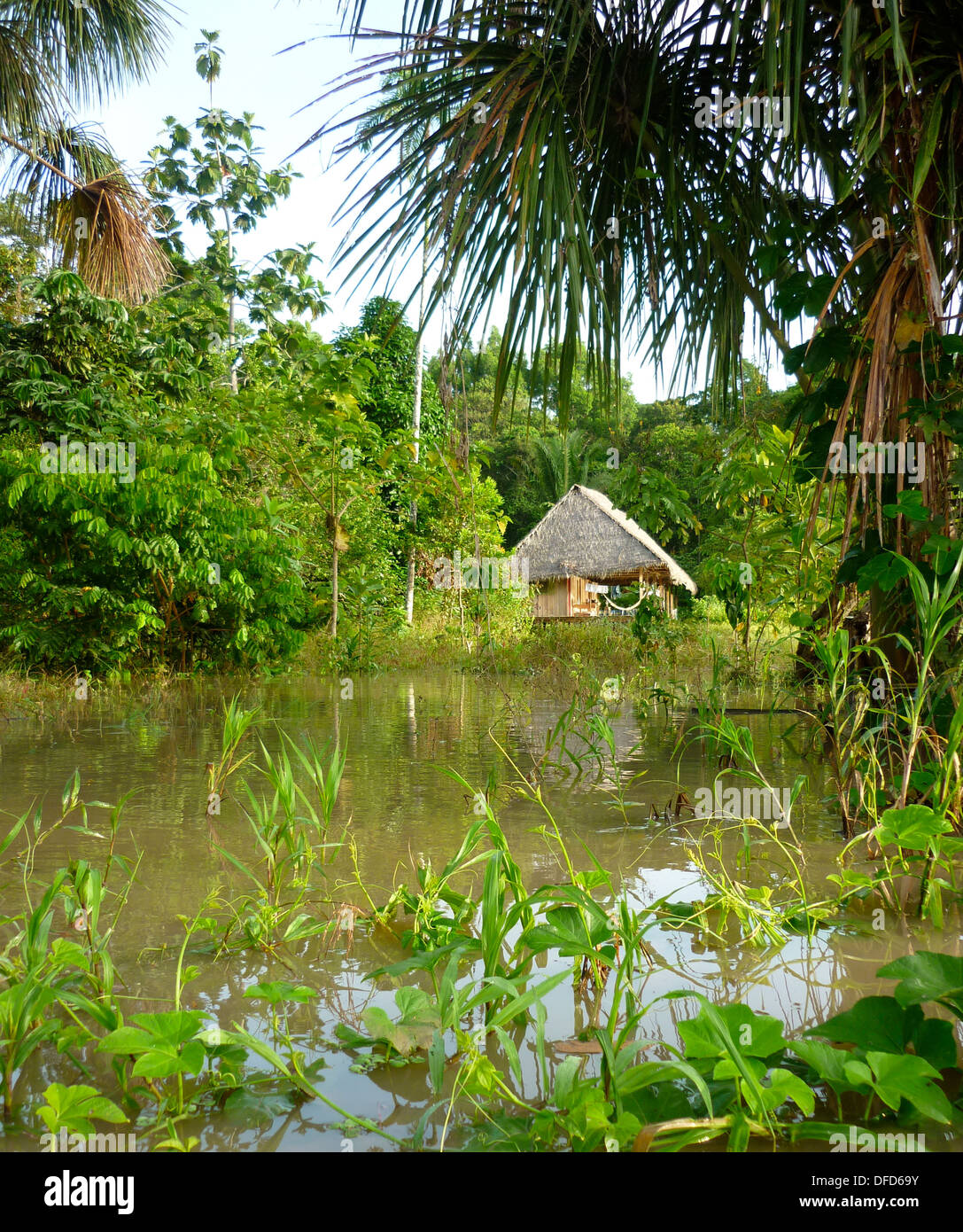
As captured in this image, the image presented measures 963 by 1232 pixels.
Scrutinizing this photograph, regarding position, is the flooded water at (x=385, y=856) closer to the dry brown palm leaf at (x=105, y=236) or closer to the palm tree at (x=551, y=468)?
the dry brown palm leaf at (x=105, y=236)

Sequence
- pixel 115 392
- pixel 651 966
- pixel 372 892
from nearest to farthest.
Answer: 1. pixel 651 966
2. pixel 372 892
3. pixel 115 392

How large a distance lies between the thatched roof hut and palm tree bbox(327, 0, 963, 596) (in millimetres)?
15347

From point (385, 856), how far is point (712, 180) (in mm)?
2744

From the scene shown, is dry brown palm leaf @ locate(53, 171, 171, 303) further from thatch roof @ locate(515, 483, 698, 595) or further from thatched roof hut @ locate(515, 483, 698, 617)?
thatch roof @ locate(515, 483, 698, 595)

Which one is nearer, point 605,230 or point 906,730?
point 906,730

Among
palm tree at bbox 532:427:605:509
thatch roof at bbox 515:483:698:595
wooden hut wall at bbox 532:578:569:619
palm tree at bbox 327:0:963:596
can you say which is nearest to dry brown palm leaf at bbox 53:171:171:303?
palm tree at bbox 327:0:963:596

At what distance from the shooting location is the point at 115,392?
832 centimetres

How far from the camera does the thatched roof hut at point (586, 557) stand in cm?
1927

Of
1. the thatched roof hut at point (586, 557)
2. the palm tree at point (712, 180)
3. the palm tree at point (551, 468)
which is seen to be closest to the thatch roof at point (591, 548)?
the thatched roof hut at point (586, 557)

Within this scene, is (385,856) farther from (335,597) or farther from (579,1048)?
(335,597)

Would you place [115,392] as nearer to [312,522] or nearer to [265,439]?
[265,439]

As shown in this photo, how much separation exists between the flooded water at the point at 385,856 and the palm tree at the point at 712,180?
103 cm

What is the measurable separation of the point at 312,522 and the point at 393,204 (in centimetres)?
766
